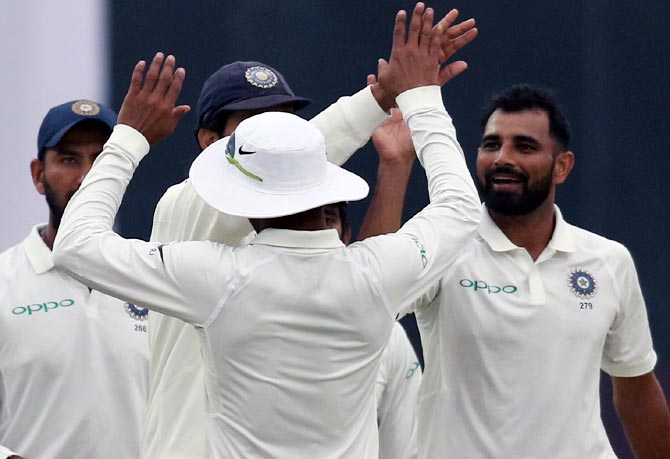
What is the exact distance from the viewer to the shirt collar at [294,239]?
2734 millimetres

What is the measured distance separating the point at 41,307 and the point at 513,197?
3.85 ft

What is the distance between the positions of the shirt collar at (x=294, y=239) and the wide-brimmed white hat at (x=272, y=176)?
70 millimetres

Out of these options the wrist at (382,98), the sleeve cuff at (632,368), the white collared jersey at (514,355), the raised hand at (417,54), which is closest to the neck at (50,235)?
the white collared jersey at (514,355)

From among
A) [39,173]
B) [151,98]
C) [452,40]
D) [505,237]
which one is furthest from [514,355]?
[39,173]

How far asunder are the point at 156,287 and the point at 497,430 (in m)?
1.05

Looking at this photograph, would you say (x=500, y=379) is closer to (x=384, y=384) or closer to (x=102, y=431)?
(x=384, y=384)

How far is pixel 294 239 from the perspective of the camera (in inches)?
108

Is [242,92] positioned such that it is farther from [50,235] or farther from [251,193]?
[50,235]

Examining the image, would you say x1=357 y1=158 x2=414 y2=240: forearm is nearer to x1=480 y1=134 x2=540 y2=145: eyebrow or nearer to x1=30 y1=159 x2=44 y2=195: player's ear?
x1=480 y1=134 x2=540 y2=145: eyebrow

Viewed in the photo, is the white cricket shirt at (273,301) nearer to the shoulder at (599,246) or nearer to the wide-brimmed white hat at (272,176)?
the wide-brimmed white hat at (272,176)

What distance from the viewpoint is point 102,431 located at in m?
3.61

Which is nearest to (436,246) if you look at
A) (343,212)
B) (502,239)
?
(502,239)

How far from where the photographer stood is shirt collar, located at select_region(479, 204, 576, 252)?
139 inches

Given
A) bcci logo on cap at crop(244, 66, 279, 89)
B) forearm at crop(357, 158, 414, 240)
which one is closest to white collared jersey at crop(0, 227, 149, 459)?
forearm at crop(357, 158, 414, 240)
